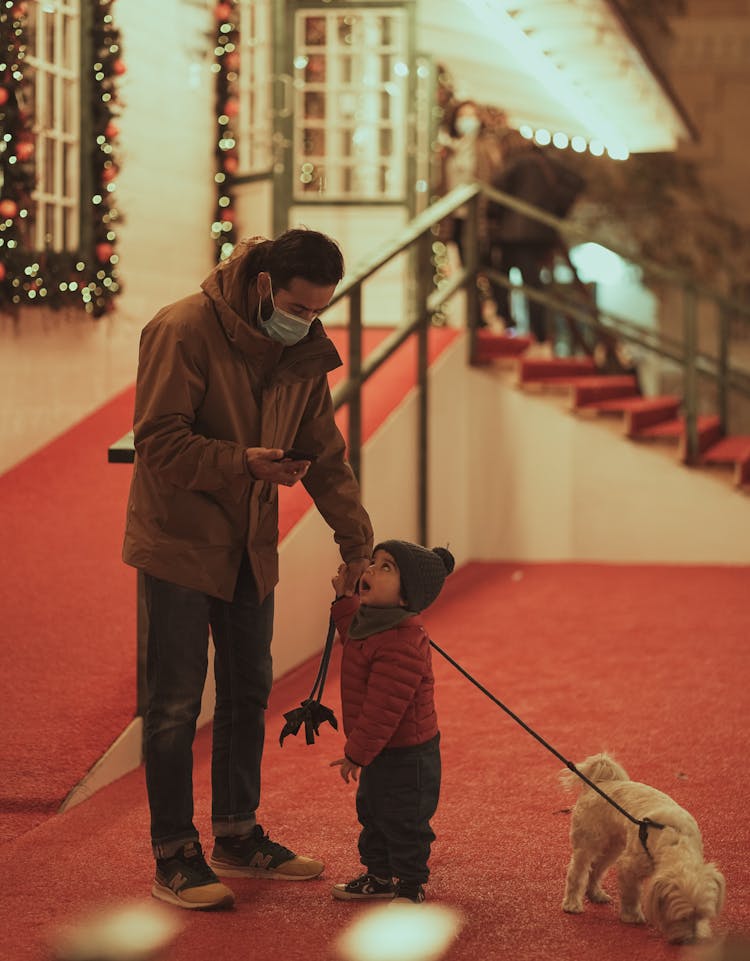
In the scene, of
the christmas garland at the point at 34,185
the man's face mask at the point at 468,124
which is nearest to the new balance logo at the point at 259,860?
the christmas garland at the point at 34,185

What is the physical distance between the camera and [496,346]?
852 centimetres

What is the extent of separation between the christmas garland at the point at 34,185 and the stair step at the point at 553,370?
7.86 feet

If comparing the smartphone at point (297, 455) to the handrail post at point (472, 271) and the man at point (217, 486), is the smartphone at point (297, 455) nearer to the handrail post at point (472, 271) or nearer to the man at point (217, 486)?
the man at point (217, 486)

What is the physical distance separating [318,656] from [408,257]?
4.02 m

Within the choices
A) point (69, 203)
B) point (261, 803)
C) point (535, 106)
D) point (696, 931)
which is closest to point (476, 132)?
point (535, 106)

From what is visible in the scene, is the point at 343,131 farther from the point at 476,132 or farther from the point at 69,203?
the point at 69,203

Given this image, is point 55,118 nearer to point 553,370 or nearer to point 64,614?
point 553,370

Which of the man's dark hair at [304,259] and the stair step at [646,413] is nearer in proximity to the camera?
the man's dark hair at [304,259]

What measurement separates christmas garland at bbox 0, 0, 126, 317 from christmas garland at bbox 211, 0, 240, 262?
1.38 meters

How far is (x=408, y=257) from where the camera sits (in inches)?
368

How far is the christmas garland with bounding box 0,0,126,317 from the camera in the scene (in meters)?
6.93

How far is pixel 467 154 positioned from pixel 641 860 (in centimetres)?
785

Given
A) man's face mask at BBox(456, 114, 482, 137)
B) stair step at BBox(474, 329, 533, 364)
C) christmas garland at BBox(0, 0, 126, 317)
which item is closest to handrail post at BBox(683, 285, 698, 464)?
stair step at BBox(474, 329, 533, 364)

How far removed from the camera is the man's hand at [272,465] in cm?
313
